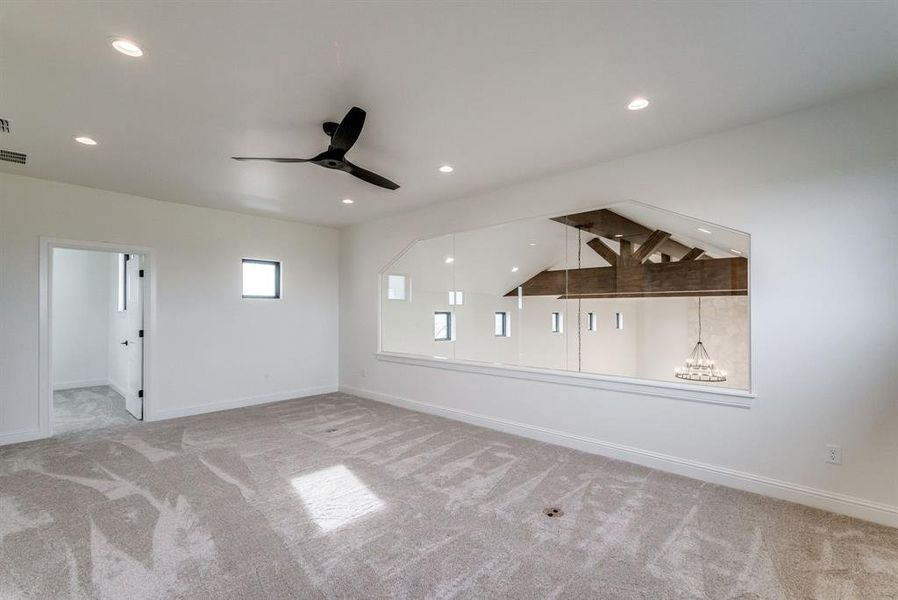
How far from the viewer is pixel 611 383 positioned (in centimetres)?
369

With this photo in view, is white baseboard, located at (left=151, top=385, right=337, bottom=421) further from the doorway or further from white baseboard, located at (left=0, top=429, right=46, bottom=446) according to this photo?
white baseboard, located at (left=0, top=429, right=46, bottom=446)

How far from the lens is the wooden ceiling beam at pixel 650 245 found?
3560 millimetres

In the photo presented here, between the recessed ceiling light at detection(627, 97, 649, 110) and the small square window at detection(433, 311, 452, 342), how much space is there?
321 centimetres

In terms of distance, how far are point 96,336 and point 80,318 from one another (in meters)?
0.39

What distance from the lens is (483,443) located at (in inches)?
160

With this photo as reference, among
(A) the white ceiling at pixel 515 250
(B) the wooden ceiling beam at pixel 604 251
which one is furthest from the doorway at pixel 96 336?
(B) the wooden ceiling beam at pixel 604 251

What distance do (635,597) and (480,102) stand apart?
2.92m

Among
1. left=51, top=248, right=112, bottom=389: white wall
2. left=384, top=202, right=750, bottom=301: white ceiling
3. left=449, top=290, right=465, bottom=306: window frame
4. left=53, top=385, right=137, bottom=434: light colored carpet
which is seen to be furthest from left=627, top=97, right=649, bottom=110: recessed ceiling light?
left=51, top=248, right=112, bottom=389: white wall

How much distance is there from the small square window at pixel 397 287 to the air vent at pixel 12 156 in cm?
392

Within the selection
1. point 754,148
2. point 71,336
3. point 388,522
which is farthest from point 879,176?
point 71,336

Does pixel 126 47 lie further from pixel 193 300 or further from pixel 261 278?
pixel 261 278

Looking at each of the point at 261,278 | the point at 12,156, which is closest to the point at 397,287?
the point at 261,278

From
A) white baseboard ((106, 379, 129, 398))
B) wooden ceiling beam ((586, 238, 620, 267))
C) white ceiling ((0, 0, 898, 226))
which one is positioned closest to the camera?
white ceiling ((0, 0, 898, 226))

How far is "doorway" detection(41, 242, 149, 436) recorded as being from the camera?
4.99 meters
